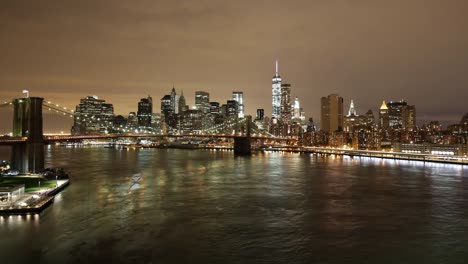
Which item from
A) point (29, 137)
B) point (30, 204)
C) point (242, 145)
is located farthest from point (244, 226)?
point (242, 145)

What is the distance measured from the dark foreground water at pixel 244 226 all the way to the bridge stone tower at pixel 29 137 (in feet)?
14.9

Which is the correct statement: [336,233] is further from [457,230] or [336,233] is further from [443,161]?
[443,161]

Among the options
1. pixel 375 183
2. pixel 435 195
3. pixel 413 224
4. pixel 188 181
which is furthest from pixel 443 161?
pixel 413 224

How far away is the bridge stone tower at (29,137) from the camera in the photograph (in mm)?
29953

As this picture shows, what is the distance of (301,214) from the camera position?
19.7m

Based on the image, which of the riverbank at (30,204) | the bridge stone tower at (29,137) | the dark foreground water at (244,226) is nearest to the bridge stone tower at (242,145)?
the dark foreground water at (244,226)

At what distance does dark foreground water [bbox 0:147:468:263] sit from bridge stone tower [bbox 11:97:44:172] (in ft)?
14.9

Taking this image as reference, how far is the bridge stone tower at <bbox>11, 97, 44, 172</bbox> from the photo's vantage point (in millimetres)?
29953

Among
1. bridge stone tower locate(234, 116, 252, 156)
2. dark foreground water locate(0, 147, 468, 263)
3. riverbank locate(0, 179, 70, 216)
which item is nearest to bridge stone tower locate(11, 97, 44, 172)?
dark foreground water locate(0, 147, 468, 263)

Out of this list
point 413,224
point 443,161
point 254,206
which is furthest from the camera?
point 443,161

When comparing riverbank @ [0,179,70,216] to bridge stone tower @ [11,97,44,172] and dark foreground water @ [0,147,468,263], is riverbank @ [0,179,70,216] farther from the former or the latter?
bridge stone tower @ [11,97,44,172]

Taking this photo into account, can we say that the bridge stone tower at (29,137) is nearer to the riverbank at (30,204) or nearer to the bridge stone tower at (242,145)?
the riverbank at (30,204)

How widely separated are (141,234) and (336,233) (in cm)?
726

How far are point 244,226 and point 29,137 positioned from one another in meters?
19.5
